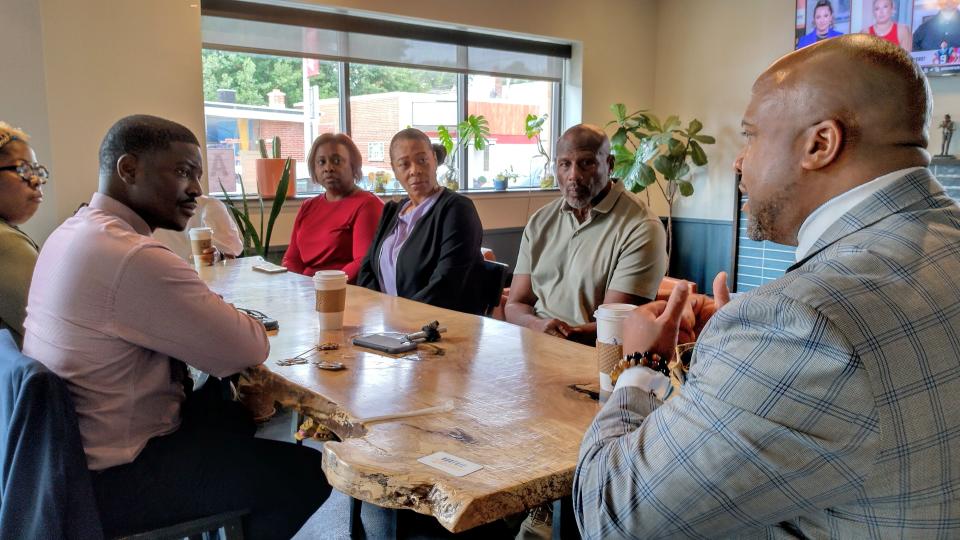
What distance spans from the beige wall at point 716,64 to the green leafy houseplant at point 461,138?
1.98m

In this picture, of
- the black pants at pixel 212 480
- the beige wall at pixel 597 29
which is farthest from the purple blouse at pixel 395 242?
the beige wall at pixel 597 29

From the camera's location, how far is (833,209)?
0.89 meters

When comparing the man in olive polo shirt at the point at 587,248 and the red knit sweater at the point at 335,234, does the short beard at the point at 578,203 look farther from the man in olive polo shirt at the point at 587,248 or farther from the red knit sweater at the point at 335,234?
the red knit sweater at the point at 335,234

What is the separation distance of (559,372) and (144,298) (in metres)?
0.84

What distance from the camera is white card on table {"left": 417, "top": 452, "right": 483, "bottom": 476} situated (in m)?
1.00

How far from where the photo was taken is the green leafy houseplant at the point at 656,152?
619 cm

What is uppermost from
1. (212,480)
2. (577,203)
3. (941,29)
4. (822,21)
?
(822,21)

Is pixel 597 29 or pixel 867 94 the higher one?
pixel 597 29

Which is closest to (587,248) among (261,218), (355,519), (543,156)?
(355,519)

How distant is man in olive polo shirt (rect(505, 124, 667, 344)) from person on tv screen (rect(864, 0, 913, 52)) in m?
3.49

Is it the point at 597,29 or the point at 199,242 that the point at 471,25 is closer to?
the point at 597,29

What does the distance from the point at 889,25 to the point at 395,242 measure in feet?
13.2

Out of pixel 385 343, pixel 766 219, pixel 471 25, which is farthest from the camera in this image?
pixel 471 25

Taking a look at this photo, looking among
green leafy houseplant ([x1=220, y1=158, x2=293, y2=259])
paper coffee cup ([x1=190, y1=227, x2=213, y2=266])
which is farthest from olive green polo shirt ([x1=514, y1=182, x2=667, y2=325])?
green leafy houseplant ([x1=220, y1=158, x2=293, y2=259])
